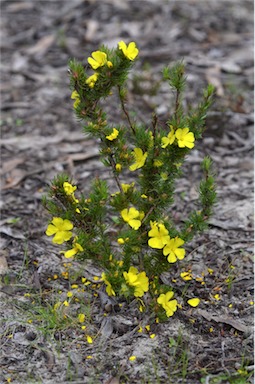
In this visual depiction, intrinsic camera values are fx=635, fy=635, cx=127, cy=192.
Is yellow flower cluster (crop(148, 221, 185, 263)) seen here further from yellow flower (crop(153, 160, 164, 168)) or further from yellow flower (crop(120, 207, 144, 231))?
yellow flower (crop(153, 160, 164, 168))

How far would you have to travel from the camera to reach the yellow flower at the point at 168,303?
9.98ft

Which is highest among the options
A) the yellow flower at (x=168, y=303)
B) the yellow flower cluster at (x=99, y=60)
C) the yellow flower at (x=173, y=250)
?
the yellow flower cluster at (x=99, y=60)

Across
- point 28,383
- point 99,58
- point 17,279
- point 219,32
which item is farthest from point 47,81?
point 28,383

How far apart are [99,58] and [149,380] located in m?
1.46

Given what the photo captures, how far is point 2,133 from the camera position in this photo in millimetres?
5242

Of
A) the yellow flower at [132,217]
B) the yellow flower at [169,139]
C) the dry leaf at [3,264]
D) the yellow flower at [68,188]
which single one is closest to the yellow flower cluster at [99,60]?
the yellow flower at [169,139]

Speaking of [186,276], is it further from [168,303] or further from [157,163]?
[157,163]

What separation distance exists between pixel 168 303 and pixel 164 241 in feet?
1.13

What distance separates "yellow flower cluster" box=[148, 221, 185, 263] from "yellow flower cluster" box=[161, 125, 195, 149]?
0.38 metres

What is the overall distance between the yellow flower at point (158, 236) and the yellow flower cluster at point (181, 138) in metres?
0.37

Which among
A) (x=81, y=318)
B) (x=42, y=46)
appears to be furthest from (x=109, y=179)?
(x=42, y=46)

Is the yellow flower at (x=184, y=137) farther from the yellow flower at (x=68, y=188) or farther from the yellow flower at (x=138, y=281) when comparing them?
the yellow flower at (x=138, y=281)

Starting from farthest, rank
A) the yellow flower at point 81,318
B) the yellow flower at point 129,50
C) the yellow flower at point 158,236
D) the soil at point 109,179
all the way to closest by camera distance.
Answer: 1. the yellow flower at point 81,318
2. the soil at point 109,179
3. the yellow flower at point 158,236
4. the yellow flower at point 129,50

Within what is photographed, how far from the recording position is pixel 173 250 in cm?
296
